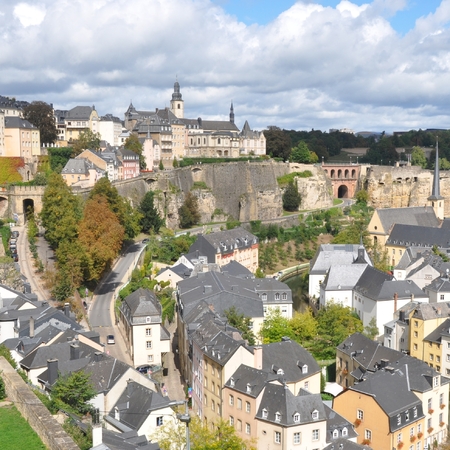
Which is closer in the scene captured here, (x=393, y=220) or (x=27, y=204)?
(x=27, y=204)

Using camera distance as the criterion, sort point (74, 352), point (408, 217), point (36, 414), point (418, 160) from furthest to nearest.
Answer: point (418, 160) → point (408, 217) → point (74, 352) → point (36, 414)

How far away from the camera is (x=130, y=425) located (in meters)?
22.7

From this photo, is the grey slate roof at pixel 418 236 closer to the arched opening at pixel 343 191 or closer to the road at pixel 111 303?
the road at pixel 111 303

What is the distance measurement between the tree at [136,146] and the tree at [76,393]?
53381 mm

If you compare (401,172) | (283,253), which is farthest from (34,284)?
(401,172)

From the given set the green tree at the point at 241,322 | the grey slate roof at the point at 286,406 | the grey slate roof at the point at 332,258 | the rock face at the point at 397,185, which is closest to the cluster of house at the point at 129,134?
the rock face at the point at 397,185

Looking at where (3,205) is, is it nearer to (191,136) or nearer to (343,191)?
(191,136)

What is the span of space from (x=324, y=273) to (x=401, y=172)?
41.0m

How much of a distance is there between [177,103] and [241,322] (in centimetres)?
6588

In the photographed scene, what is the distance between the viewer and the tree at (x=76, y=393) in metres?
22.6

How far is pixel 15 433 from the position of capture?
55.3 ft

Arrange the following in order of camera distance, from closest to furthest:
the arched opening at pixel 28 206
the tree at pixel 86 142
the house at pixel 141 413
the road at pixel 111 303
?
the house at pixel 141 413
the road at pixel 111 303
the arched opening at pixel 28 206
the tree at pixel 86 142

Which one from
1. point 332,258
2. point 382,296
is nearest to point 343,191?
point 332,258

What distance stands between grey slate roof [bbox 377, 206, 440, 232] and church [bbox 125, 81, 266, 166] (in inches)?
986
